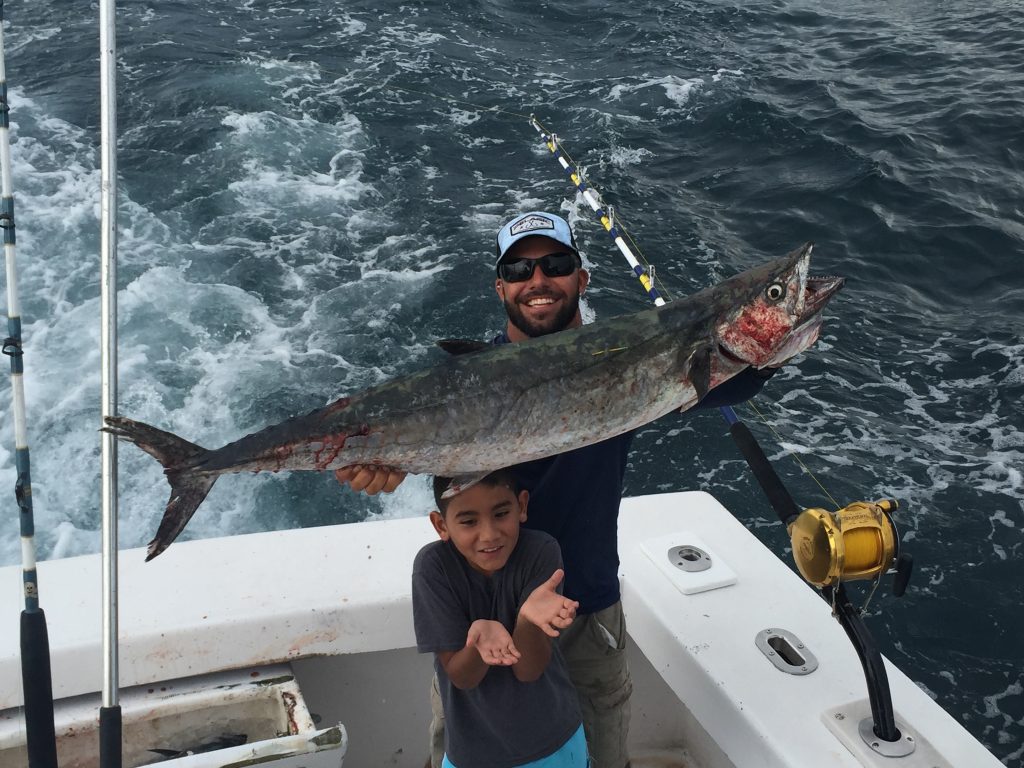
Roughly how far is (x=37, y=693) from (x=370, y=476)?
1.02 meters

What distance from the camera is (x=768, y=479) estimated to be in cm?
321

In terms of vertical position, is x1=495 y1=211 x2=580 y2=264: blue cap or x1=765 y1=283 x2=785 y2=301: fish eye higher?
x1=765 y1=283 x2=785 y2=301: fish eye

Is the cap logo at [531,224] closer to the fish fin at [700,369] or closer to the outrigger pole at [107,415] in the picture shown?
the fish fin at [700,369]

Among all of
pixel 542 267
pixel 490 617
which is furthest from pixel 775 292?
pixel 490 617

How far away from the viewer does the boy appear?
98.2 inches

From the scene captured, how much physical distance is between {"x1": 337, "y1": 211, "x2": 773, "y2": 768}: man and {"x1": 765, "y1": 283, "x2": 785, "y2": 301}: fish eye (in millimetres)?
340

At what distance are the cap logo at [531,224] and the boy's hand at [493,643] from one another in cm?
118

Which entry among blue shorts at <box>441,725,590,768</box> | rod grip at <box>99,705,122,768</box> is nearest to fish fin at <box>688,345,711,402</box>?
blue shorts at <box>441,725,590,768</box>

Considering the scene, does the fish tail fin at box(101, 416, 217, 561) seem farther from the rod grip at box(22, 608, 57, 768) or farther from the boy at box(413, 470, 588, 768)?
the boy at box(413, 470, 588, 768)

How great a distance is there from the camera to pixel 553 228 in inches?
109

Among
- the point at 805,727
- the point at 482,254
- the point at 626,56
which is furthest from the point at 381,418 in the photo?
the point at 626,56

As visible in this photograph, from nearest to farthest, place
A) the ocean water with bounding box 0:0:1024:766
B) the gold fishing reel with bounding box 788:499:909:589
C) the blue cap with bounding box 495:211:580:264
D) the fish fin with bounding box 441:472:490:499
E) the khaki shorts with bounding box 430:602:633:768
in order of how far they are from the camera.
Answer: the fish fin with bounding box 441:472:490:499, the gold fishing reel with bounding box 788:499:909:589, the blue cap with bounding box 495:211:580:264, the khaki shorts with bounding box 430:602:633:768, the ocean water with bounding box 0:0:1024:766

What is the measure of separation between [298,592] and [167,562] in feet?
1.77

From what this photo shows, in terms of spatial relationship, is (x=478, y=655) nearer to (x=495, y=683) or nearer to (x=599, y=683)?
(x=495, y=683)
